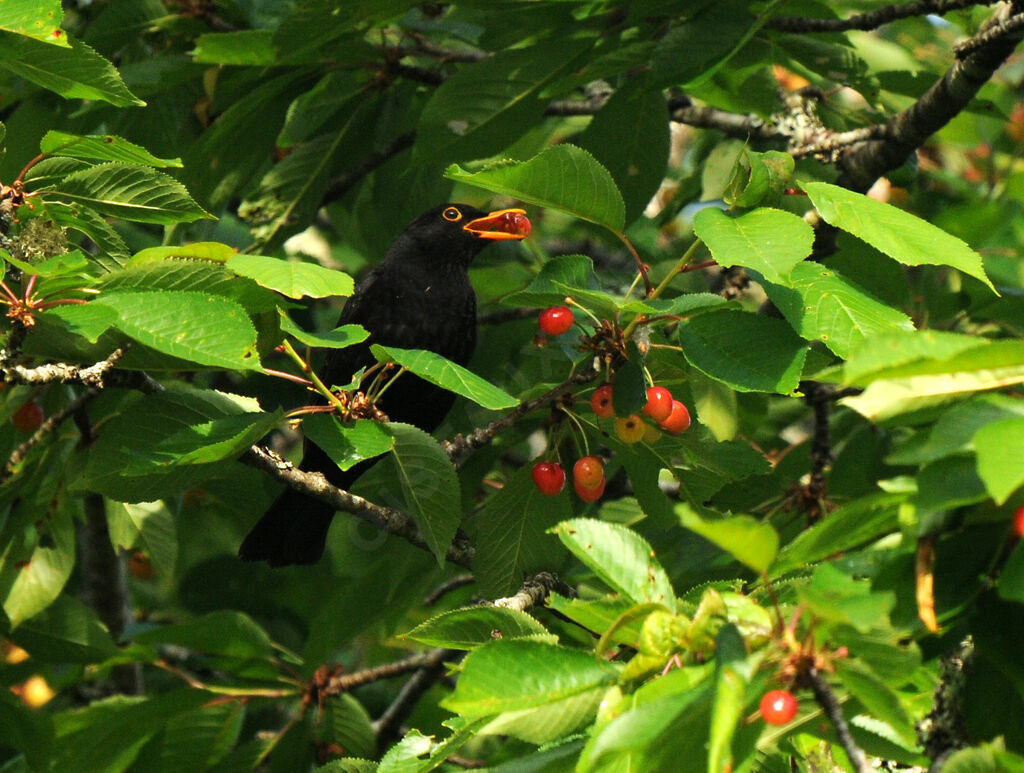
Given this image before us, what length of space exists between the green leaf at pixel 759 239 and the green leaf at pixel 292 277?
0.69 meters

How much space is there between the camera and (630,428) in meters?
2.73

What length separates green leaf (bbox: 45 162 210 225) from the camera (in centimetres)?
243

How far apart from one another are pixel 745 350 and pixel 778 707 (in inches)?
36.6

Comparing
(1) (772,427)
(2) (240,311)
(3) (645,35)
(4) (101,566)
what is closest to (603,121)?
(3) (645,35)

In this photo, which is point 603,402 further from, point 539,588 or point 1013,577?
point 1013,577

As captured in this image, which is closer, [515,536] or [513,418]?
[513,418]

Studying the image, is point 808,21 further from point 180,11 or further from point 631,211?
point 180,11

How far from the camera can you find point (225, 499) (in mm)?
4000

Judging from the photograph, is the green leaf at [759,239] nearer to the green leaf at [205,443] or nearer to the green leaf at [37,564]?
the green leaf at [205,443]

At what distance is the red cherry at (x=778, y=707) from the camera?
4.52ft

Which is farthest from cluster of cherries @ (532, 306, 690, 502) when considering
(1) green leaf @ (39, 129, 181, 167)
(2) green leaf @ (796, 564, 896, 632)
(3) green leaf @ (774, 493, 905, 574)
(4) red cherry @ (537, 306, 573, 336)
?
(2) green leaf @ (796, 564, 896, 632)

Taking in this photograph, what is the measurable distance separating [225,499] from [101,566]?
1.24 metres

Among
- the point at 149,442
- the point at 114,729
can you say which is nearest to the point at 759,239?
the point at 149,442

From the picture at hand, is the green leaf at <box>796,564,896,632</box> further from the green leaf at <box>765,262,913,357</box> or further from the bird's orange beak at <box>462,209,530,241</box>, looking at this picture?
the bird's orange beak at <box>462,209,530,241</box>
